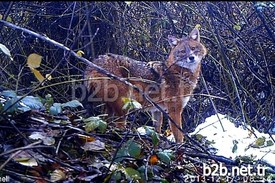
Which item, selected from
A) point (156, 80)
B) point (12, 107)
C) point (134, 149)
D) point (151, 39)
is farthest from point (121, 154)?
point (151, 39)

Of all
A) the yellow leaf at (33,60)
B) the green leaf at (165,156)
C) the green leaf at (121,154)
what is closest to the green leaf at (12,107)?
the yellow leaf at (33,60)

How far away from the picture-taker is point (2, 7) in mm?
5039

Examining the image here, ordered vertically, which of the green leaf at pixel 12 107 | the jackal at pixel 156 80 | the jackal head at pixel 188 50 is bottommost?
the green leaf at pixel 12 107

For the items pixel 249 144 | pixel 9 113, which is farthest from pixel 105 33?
pixel 9 113

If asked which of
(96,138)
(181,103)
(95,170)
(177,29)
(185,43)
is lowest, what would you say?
(95,170)

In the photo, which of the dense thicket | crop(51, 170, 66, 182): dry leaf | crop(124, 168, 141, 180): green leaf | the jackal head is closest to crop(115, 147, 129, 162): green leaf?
A: crop(124, 168, 141, 180): green leaf

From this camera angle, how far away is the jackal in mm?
4770

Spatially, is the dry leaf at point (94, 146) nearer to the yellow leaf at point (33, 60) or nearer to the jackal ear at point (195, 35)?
the yellow leaf at point (33, 60)

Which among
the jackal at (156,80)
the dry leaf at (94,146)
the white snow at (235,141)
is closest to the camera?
the dry leaf at (94,146)

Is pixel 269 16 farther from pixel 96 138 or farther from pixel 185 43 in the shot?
pixel 96 138

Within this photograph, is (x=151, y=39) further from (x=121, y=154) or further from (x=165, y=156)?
(x=121, y=154)

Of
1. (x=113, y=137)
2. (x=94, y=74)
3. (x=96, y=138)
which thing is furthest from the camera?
(x=94, y=74)

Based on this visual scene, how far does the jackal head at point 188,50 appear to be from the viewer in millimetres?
5387

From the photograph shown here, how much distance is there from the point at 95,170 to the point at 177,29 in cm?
394
